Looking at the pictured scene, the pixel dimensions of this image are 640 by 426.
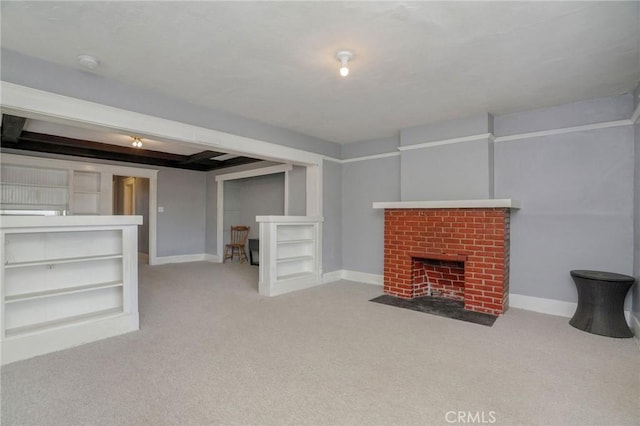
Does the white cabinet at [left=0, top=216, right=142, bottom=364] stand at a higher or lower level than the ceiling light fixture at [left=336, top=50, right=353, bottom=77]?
lower

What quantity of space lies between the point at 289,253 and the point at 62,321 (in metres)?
2.87

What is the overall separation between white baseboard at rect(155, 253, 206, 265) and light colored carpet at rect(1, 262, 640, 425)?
4043mm

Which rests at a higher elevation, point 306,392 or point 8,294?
point 8,294

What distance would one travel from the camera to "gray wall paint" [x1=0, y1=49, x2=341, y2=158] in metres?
2.57

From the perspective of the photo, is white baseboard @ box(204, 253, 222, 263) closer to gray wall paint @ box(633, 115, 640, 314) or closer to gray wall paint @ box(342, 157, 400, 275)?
gray wall paint @ box(342, 157, 400, 275)

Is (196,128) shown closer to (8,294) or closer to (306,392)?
(8,294)

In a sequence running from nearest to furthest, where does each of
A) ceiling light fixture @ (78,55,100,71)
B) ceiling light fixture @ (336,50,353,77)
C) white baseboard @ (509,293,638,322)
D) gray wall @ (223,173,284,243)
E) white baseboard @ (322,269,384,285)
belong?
ceiling light fixture @ (336,50,353,77) < ceiling light fixture @ (78,55,100,71) < white baseboard @ (509,293,638,322) < white baseboard @ (322,269,384,285) < gray wall @ (223,173,284,243)

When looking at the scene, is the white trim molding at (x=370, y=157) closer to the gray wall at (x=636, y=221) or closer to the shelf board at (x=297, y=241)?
the shelf board at (x=297, y=241)

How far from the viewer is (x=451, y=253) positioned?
3932mm

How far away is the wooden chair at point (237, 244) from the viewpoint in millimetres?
7587

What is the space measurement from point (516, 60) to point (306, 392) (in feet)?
10.1

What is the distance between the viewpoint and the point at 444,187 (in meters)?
4.31

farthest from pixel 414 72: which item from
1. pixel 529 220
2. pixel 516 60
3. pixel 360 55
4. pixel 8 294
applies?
pixel 8 294

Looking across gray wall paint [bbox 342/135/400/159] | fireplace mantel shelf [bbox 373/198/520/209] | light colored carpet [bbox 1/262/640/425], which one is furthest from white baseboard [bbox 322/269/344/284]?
gray wall paint [bbox 342/135/400/159]
